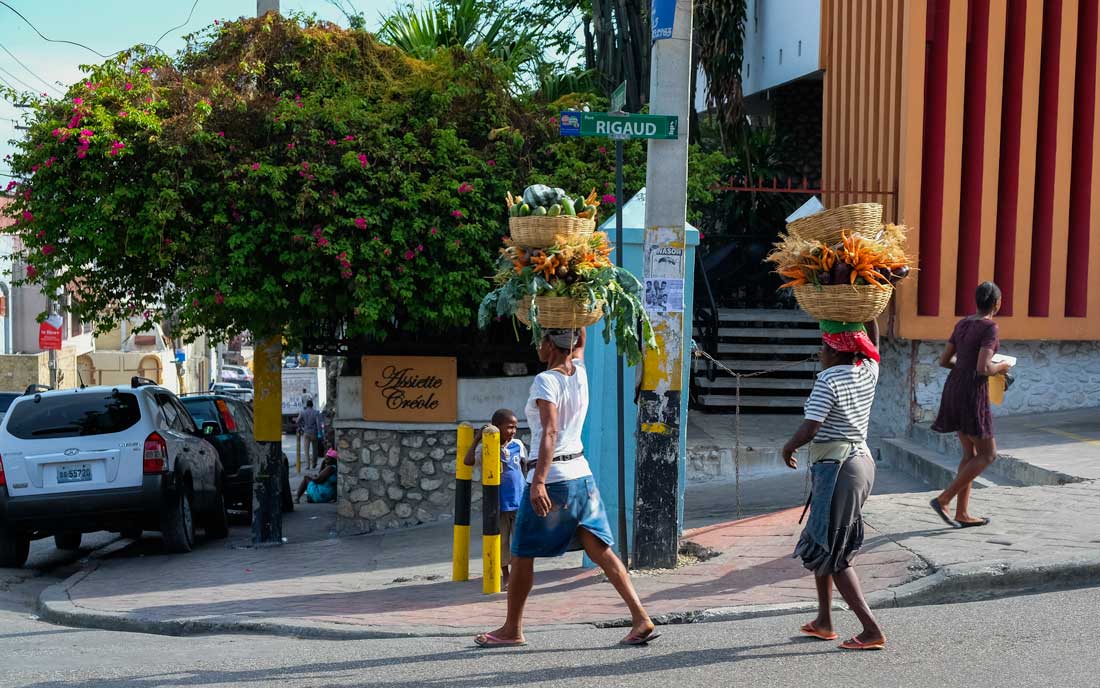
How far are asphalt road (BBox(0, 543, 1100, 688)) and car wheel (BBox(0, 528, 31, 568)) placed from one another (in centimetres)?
426

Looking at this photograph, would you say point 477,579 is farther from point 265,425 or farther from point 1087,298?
point 1087,298

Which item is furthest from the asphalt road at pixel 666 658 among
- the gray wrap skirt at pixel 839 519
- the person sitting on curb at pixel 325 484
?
the person sitting on curb at pixel 325 484

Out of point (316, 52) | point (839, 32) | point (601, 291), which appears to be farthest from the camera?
point (839, 32)

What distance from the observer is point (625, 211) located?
905cm

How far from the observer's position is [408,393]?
12648 millimetres

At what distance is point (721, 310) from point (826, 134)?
2932 millimetres

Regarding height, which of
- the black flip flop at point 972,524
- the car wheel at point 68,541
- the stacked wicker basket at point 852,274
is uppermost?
the stacked wicker basket at point 852,274

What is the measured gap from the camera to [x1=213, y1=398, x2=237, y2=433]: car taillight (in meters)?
15.9

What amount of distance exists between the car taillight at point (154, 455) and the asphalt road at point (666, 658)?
394 centimetres

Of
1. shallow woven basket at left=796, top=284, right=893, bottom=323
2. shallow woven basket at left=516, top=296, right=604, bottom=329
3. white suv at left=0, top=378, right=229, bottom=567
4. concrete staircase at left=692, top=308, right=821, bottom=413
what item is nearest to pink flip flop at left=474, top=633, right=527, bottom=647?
shallow woven basket at left=516, top=296, right=604, bottom=329

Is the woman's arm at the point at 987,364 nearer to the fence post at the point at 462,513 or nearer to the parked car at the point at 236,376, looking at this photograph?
the fence post at the point at 462,513

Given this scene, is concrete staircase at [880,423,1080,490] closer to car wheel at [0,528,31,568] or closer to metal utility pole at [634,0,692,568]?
metal utility pole at [634,0,692,568]

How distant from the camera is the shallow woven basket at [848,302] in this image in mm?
6133

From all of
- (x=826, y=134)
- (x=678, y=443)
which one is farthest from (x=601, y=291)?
(x=826, y=134)
